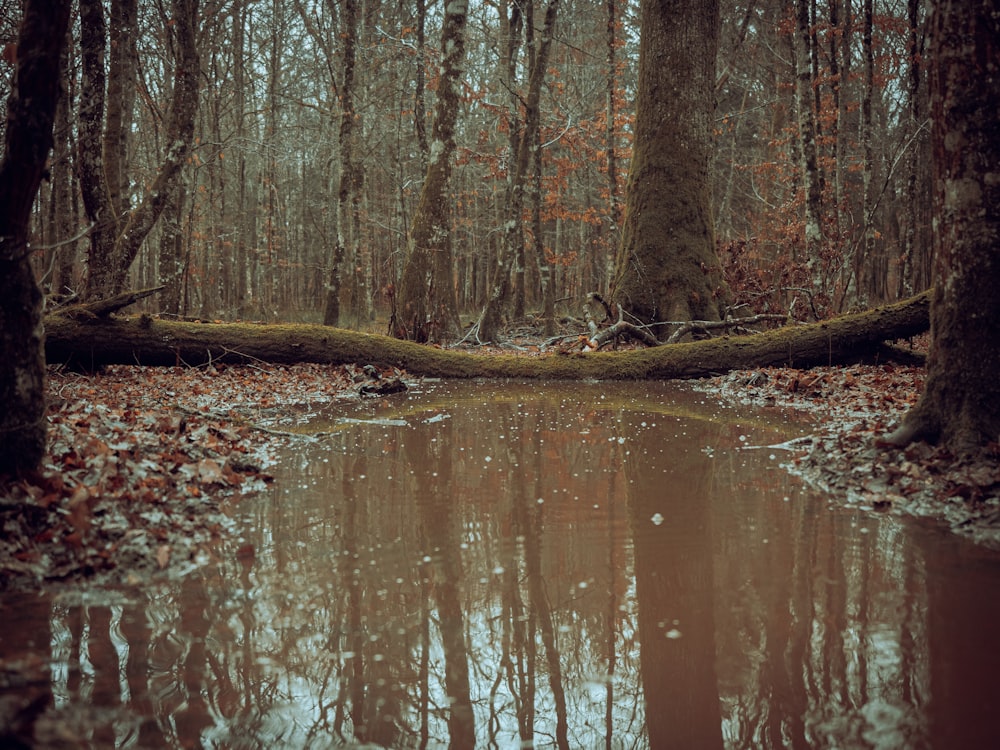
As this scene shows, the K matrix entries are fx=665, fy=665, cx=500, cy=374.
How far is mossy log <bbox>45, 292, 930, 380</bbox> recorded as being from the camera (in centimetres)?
954

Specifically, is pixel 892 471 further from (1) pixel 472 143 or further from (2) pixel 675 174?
(1) pixel 472 143

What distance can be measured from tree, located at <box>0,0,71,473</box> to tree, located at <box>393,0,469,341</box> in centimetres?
990

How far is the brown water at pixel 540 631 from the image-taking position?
210 cm

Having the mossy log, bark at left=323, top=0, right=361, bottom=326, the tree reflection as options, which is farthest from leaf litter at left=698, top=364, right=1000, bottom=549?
bark at left=323, top=0, right=361, bottom=326

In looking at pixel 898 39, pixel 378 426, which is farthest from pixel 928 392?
pixel 898 39

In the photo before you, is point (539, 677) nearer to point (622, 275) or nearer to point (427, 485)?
point (427, 485)

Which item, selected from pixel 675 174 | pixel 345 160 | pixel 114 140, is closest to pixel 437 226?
pixel 675 174

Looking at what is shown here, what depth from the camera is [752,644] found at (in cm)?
256

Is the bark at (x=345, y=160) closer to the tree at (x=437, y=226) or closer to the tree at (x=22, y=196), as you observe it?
the tree at (x=437, y=226)

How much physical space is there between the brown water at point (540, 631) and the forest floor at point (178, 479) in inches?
9.8

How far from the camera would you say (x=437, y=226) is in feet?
44.2

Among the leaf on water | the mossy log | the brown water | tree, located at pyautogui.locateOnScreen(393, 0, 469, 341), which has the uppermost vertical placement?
tree, located at pyautogui.locateOnScreen(393, 0, 469, 341)

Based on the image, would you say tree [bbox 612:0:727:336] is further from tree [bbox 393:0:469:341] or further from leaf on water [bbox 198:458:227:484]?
leaf on water [bbox 198:458:227:484]

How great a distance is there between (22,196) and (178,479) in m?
1.94
